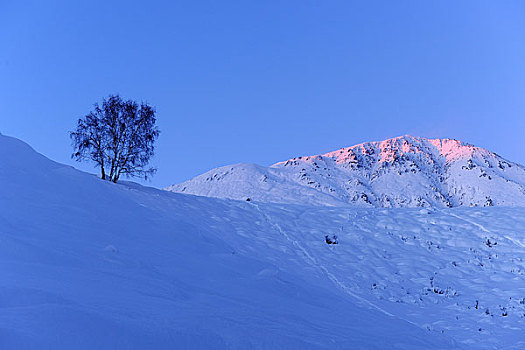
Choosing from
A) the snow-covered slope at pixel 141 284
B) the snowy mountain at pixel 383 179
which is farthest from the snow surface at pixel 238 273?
the snowy mountain at pixel 383 179

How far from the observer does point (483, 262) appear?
16375 mm

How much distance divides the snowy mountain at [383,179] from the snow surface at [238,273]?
6287 cm

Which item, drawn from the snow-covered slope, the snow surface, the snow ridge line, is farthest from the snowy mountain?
the snow-covered slope

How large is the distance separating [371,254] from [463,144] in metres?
155

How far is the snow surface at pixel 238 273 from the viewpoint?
4.90m

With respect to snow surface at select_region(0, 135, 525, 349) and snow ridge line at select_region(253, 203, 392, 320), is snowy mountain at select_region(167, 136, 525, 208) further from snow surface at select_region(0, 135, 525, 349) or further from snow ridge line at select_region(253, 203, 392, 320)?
snow ridge line at select_region(253, 203, 392, 320)

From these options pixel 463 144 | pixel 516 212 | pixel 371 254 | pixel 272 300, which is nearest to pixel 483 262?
pixel 371 254

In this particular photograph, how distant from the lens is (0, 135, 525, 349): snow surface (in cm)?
490

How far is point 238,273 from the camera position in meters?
10.3

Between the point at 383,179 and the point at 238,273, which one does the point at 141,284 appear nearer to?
the point at 238,273

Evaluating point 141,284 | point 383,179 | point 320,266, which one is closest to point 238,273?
point 141,284

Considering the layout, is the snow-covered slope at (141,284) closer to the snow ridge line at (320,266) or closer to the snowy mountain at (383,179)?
the snow ridge line at (320,266)

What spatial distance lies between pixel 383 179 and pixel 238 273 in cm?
12116

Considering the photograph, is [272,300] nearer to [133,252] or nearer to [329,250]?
[133,252]
